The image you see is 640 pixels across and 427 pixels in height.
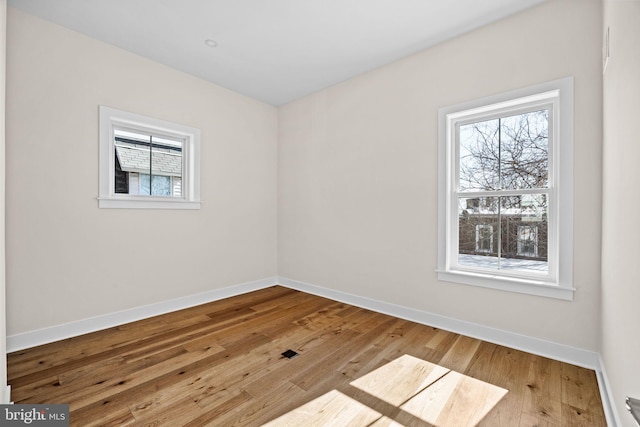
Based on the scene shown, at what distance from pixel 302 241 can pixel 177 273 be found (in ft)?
5.31

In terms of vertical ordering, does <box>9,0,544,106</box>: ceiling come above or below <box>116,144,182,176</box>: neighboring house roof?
above

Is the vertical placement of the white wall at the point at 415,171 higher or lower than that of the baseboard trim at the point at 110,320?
higher

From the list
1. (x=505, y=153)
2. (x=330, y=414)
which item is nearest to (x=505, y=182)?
(x=505, y=153)

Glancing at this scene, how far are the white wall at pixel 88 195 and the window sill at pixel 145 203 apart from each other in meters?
0.06

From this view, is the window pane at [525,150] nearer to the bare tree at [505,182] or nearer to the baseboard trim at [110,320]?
the bare tree at [505,182]

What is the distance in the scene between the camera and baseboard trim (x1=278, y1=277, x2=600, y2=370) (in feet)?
6.97

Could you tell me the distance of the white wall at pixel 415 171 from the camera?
212 centimetres

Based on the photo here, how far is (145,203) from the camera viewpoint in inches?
122

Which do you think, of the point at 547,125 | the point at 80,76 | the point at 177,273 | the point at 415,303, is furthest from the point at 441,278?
the point at 80,76

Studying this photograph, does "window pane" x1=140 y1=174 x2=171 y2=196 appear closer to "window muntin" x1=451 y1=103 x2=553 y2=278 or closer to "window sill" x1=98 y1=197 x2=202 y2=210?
"window sill" x1=98 y1=197 x2=202 y2=210

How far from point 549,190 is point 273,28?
269 cm

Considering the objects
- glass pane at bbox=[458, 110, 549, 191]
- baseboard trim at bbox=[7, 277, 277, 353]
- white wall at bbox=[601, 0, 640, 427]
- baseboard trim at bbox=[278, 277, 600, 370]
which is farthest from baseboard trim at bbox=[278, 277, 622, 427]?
baseboard trim at bbox=[7, 277, 277, 353]

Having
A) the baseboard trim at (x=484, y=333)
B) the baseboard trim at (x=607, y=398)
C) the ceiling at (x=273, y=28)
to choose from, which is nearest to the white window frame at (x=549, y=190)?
the baseboard trim at (x=484, y=333)

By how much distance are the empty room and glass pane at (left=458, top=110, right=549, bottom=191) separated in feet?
0.06
